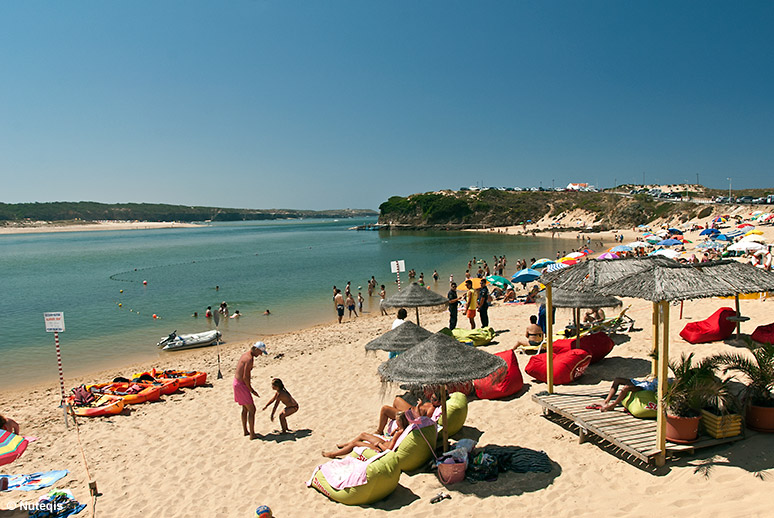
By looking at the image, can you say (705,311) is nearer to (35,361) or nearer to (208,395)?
(208,395)

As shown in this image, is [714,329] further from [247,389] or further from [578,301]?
[247,389]

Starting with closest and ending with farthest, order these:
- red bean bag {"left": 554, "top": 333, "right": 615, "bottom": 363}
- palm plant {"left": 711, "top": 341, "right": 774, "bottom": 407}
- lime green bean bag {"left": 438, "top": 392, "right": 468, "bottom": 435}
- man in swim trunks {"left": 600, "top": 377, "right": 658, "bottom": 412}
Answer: palm plant {"left": 711, "top": 341, "right": 774, "bottom": 407}, man in swim trunks {"left": 600, "top": 377, "right": 658, "bottom": 412}, lime green bean bag {"left": 438, "top": 392, "right": 468, "bottom": 435}, red bean bag {"left": 554, "top": 333, "right": 615, "bottom": 363}

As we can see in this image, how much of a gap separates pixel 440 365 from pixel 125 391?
28.1 ft

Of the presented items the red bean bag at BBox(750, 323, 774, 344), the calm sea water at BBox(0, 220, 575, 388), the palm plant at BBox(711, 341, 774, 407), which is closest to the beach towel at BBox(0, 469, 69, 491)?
the palm plant at BBox(711, 341, 774, 407)

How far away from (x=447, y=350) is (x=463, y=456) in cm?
133

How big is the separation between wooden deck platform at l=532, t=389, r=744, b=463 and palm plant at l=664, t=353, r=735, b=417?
377mm

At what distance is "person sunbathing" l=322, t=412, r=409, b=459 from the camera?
20.4 ft

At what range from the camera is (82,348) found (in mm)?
18953

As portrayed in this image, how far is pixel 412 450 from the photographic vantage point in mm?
5988

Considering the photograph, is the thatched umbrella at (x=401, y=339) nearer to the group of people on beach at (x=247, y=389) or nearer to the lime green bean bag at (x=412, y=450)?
the group of people on beach at (x=247, y=389)

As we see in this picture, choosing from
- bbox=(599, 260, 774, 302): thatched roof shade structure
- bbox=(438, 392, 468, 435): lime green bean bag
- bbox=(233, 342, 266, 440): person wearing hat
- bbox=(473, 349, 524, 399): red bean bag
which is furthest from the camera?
bbox=(473, 349, 524, 399): red bean bag

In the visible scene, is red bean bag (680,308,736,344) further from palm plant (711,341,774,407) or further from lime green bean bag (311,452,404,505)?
lime green bean bag (311,452,404,505)

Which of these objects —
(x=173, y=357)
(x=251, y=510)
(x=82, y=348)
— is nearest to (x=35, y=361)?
(x=82, y=348)

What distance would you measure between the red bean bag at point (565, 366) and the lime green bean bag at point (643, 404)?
1.95m
